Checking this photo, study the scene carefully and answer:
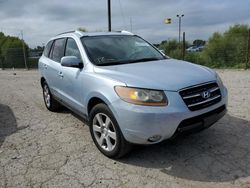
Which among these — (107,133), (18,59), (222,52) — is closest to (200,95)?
(107,133)

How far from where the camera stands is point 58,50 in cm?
536

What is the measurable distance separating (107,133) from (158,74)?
3.37 feet

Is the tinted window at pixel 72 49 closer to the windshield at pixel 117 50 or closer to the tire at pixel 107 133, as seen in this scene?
the windshield at pixel 117 50

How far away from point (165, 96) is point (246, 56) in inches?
416

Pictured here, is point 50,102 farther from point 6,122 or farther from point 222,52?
point 222,52

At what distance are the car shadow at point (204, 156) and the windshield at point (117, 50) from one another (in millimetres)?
1329

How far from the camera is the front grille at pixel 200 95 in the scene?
315 centimetres

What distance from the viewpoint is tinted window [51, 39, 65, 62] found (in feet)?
16.9

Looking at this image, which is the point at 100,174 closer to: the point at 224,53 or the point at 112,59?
the point at 112,59

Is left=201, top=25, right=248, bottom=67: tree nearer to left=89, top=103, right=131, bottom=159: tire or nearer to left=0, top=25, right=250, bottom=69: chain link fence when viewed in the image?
left=0, top=25, right=250, bottom=69: chain link fence

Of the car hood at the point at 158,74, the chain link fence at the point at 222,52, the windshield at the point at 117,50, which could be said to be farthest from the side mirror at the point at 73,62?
the chain link fence at the point at 222,52

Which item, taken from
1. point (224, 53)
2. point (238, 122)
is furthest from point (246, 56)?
point (238, 122)

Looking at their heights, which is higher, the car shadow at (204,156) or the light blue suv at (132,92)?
the light blue suv at (132,92)

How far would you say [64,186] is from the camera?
306 centimetres
